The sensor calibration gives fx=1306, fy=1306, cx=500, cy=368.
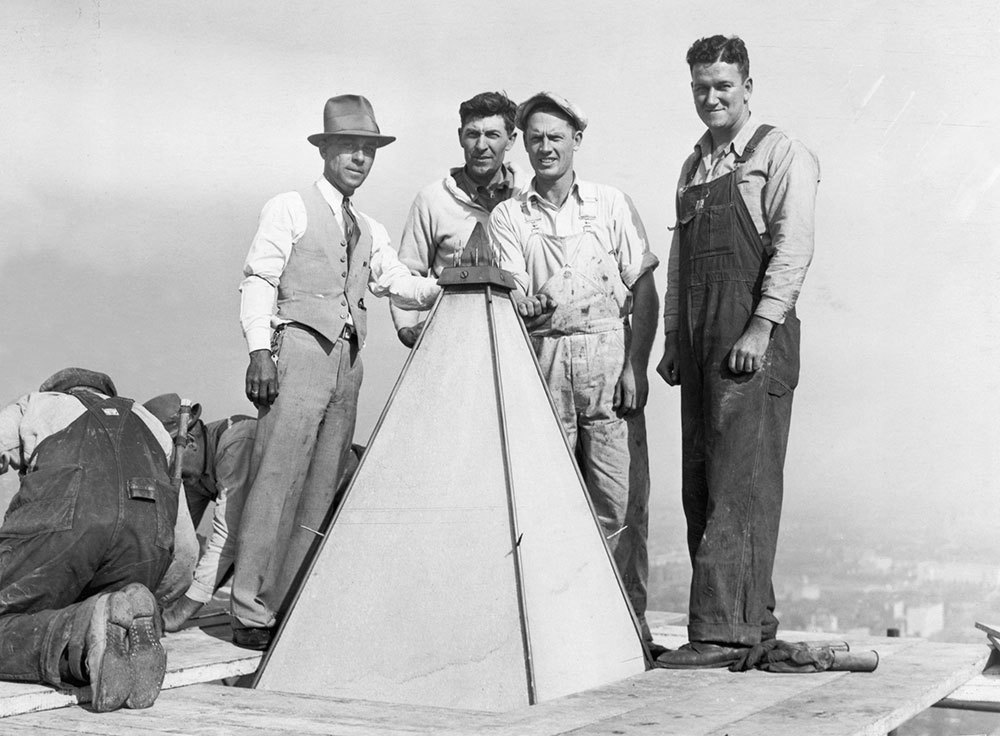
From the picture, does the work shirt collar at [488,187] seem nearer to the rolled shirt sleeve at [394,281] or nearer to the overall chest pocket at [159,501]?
the rolled shirt sleeve at [394,281]

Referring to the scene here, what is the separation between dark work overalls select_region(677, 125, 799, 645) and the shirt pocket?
2.15 meters

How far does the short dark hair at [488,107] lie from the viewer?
18.7ft

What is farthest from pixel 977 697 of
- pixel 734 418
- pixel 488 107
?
pixel 488 107

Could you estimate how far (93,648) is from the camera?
3.94 m

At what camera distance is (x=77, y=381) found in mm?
4930

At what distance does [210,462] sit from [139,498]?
5.90 feet

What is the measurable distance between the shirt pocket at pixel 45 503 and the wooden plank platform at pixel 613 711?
646mm

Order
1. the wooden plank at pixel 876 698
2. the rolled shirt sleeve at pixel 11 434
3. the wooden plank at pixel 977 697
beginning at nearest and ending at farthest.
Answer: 1. the wooden plank at pixel 876 698
2. the rolled shirt sleeve at pixel 11 434
3. the wooden plank at pixel 977 697

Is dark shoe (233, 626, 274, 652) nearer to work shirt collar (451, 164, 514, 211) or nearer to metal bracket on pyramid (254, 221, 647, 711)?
metal bracket on pyramid (254, 221, 647, 711)

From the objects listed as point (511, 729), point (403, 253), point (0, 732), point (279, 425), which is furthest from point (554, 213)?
point (0, 732)

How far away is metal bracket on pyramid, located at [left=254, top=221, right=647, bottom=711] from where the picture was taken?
3992mm

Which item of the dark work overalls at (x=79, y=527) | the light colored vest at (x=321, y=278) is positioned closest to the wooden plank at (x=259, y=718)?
the dark work overalls at (x=79, y=527)

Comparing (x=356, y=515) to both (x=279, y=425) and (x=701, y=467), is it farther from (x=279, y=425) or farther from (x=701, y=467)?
(x=701, y=467)

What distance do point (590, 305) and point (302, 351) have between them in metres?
1.12
